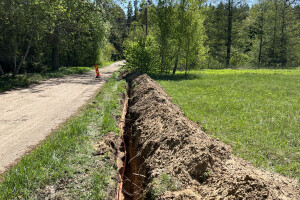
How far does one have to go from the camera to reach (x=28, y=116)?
22.3ft

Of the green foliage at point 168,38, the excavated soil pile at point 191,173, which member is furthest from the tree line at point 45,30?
the excavated soil pile at point 191,173

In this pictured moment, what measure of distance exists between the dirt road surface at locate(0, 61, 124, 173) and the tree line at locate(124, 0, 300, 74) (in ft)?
32.0

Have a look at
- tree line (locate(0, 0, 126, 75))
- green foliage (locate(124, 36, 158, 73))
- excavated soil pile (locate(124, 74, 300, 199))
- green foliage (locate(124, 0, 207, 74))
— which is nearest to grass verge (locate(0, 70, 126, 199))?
excavated soil pile (locate(124, 74, 300, 199))

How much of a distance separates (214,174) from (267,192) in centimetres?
77

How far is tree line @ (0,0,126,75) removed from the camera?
1227 cm

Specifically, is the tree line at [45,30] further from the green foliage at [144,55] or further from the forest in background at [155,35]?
the green foliage at [144,55]

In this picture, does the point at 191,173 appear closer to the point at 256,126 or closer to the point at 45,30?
the point at 256,126

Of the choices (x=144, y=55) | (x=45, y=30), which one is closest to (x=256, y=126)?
(x=45, y=30)

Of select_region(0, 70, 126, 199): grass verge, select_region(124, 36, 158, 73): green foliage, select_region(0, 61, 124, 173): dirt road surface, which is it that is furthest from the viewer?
select_region(124, 36, 158, 73): green foliage

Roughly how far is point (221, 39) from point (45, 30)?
30.8 m

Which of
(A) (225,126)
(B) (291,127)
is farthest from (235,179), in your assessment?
(B) (291,127)

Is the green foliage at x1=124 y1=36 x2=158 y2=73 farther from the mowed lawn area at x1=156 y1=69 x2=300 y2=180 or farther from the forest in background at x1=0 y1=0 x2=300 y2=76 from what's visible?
the mowed lawn area at x1=156 y1=69 x2=300 y2=180

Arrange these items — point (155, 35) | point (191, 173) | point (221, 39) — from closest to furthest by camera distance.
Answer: point (191, 173) → point (155, 35) → point (221, 39)

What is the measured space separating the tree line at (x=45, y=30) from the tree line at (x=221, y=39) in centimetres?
424
